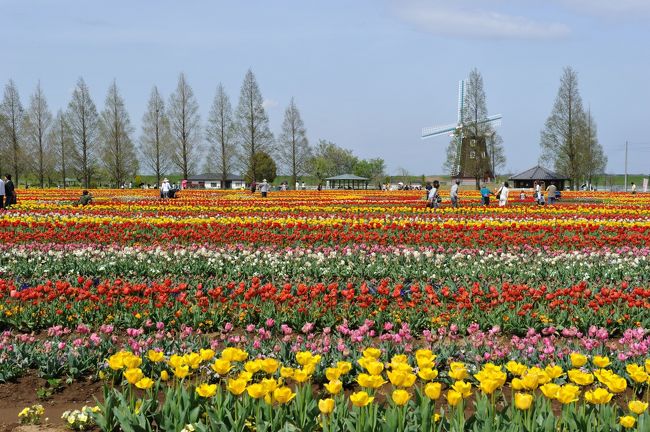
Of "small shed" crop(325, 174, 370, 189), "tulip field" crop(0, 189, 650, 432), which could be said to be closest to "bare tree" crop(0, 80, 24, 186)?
"small shed" crop(325, 174, 370, 189)

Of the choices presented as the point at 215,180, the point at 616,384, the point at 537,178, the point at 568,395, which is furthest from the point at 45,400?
the point at 215,180

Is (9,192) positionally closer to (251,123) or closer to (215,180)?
(251,123)

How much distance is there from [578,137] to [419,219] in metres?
53.9

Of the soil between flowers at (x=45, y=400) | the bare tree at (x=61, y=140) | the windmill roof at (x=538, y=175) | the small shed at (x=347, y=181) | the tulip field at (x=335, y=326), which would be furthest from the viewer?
the small shed at (x=347, y=181)

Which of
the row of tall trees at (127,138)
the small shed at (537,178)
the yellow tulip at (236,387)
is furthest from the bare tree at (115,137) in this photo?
the yellow tulip at (236,387)

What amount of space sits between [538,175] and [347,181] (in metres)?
31.5

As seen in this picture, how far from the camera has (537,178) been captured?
6394cm

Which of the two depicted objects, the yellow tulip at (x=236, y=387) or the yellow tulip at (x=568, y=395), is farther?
the yellow tulip at (x=236, y=387)

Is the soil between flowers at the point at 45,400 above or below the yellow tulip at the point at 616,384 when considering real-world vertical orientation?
below

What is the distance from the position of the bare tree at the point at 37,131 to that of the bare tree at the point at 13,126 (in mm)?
857

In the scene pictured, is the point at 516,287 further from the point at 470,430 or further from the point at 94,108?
the point at 94,108

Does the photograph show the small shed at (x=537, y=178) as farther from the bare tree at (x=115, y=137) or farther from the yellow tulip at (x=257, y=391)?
the yellow tulip at (x=257, y=391)

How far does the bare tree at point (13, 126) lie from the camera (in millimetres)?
65875

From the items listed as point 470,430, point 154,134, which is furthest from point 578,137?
point 470,430
